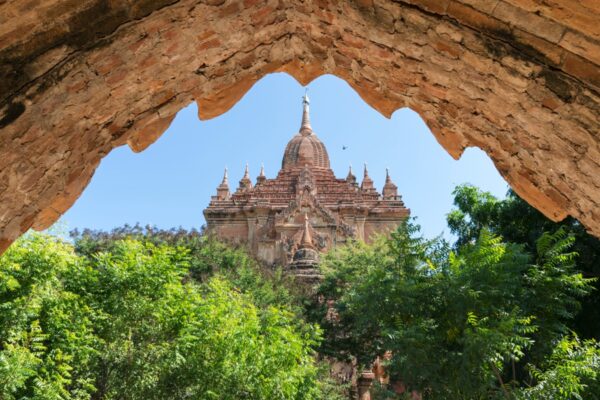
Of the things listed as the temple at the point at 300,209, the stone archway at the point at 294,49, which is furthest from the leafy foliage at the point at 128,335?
the temple at the point at 300,209

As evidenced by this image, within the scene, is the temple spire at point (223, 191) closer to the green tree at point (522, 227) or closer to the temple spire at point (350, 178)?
the temple spire at point (350, 178)

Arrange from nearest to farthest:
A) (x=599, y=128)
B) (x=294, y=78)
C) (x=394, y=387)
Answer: (x=599, y=128) < (x=294, y=78) < (x=394, y=387)

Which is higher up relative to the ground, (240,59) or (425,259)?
(425,259)

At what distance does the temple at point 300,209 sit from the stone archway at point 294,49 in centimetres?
2275

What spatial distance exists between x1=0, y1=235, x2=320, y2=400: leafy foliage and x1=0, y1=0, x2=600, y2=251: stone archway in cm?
584

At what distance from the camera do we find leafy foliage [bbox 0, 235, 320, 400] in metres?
8.52

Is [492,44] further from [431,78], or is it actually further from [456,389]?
[456,389]

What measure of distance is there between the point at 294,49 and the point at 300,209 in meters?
26.7

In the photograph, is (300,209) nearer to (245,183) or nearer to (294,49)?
(245,183)

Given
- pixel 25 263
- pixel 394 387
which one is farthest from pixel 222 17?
pixel 394 387

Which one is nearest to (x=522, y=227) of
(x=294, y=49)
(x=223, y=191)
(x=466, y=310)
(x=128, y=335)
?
(x=466, y=310)

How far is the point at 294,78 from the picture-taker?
3.88 meters

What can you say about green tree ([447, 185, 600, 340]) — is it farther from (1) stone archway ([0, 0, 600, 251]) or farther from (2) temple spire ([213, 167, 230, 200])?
(2) temple spire ([213, 167, 230, 200])

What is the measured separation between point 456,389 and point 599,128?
7.82 m
